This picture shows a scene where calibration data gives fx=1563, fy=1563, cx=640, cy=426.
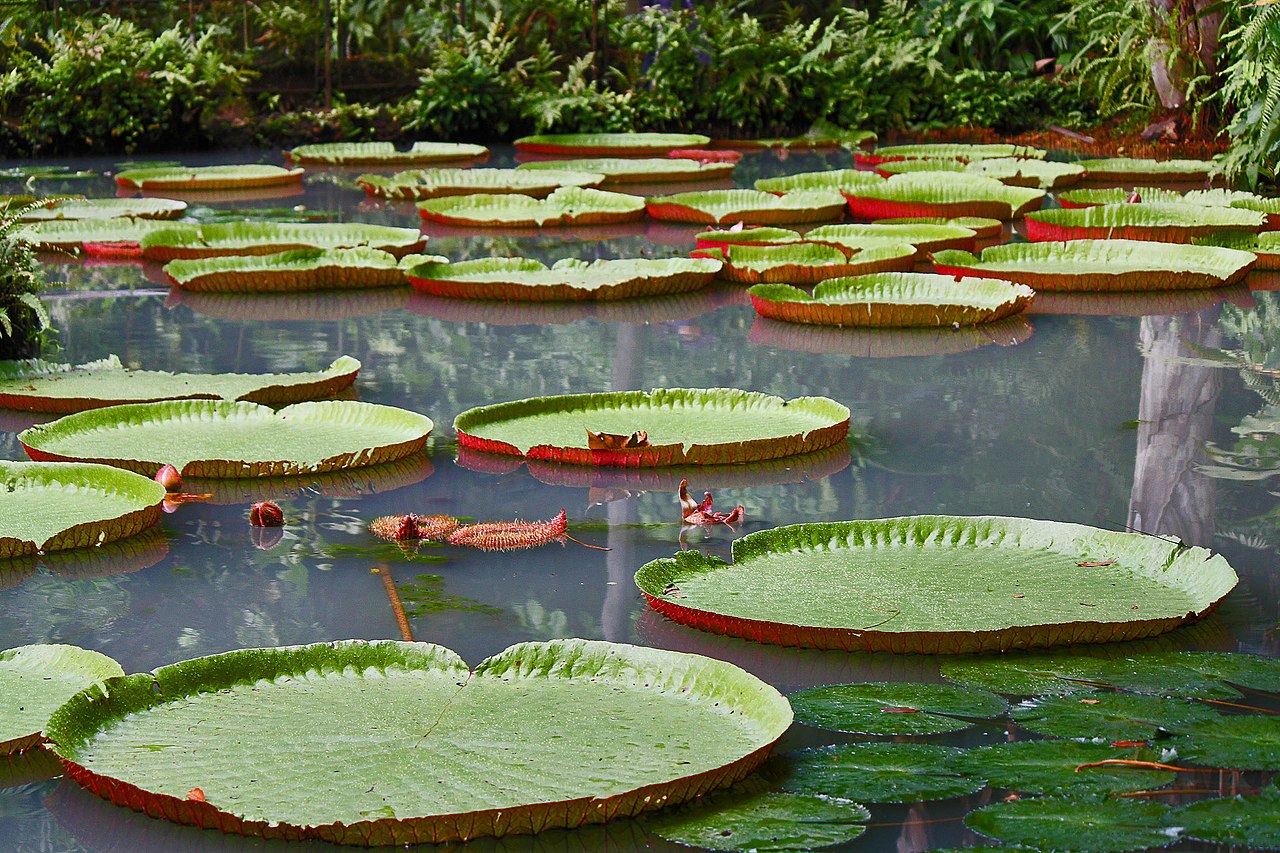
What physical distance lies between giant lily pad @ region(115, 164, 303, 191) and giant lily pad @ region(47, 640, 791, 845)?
766 centimetres

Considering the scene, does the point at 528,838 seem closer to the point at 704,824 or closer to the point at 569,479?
the point at 704,824

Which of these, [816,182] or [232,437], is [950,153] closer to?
[816,182]

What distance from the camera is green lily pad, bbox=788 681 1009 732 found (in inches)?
82.6

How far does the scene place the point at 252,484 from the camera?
3391mm

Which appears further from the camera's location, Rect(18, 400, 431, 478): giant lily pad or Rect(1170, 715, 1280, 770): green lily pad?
Rect(18, 400, 431, 478): giant lily pad

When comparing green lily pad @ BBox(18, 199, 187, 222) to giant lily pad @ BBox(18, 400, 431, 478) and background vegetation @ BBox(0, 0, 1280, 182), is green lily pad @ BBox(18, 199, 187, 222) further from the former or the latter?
giant lily pad @ BBox(18, 400, 431, 478)

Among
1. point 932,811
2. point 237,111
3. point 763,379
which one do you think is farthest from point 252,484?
point 237,111

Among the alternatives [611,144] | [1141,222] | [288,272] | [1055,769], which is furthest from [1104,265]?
[611,144]

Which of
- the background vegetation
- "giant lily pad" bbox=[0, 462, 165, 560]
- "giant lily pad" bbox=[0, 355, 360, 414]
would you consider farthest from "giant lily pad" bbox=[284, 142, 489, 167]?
"giant lily pad" bbox=[0, 462, 165, 560]

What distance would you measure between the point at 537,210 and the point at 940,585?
5721 millimetres

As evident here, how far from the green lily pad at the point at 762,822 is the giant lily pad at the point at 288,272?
4362 mm

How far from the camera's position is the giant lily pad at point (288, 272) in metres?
5.93

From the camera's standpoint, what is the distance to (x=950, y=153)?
10.9m

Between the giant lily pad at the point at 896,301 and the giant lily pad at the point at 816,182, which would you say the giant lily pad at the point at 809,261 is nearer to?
the giant lily pad at the point at 896,301
